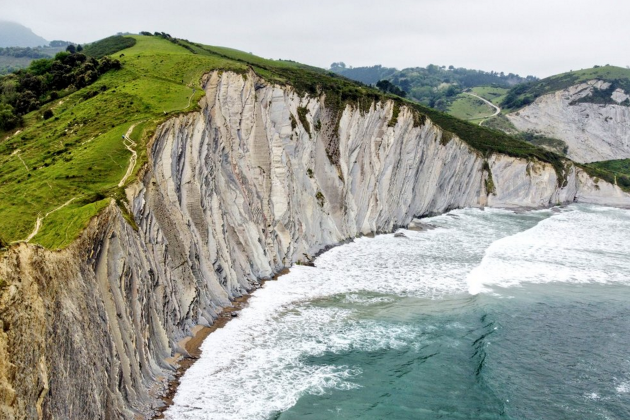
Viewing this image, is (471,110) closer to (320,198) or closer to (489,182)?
(489,182)

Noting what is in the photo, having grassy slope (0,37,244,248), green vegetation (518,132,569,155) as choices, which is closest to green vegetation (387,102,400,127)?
grassy slope (0,37,244,248)

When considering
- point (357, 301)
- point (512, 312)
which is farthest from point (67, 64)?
point (512, 312)

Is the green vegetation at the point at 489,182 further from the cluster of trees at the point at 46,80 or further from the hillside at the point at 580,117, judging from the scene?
the hillside at the point at 580,117

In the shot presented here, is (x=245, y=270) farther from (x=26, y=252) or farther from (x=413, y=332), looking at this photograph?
(x=26, y=252)

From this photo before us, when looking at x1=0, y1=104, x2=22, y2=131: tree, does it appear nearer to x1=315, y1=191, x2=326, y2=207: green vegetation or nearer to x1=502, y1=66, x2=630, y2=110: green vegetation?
x1=315, y1=191, x2=326, y2=207: green vegetation

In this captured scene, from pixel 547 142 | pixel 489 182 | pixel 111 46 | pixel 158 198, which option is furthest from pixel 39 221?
Answer: pixel 547 142

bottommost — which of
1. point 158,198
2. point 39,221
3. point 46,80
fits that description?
point 39,221
